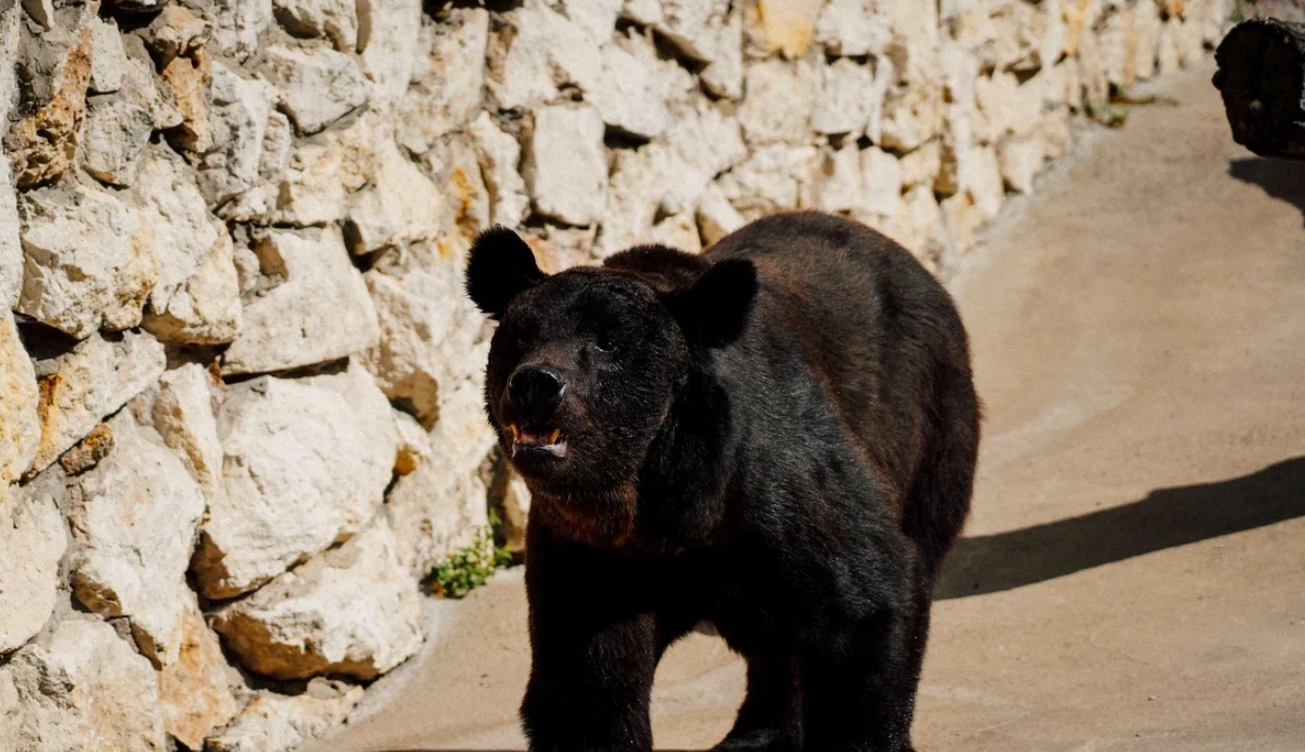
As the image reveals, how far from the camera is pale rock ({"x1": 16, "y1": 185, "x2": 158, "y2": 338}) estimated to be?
427 cm

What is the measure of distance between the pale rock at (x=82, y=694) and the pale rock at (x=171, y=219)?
3.40 ft

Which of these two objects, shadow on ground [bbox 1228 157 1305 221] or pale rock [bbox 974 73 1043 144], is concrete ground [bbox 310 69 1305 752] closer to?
shadow on ground [bbox 1228 157 1305 221]

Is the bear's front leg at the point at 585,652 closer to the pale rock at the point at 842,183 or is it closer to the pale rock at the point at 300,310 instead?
the pale rock at the point at 300,310

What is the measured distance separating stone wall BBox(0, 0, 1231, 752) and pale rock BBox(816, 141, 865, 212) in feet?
2.41

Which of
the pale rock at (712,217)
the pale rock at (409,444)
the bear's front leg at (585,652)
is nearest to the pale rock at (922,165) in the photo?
the pale rock at (712,217)

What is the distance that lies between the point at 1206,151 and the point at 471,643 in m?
7.36

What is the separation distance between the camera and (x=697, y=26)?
308 inches

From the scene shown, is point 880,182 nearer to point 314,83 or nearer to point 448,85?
point 448,85

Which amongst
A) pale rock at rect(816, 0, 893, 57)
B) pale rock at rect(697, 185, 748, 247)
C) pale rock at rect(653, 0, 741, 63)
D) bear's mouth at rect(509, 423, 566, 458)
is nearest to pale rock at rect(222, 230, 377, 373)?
bear's mouth at rect(509, 423, 566, 458)

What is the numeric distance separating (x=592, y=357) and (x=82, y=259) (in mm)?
1547

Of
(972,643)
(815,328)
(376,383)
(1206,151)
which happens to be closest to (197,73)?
(376,383)

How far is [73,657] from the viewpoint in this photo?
174 inches

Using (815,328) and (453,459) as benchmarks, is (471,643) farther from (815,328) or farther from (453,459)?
(815,328)

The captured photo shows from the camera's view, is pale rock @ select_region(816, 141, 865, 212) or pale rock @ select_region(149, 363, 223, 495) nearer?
pale rock @ select_region(149, 363, 223, 495)
